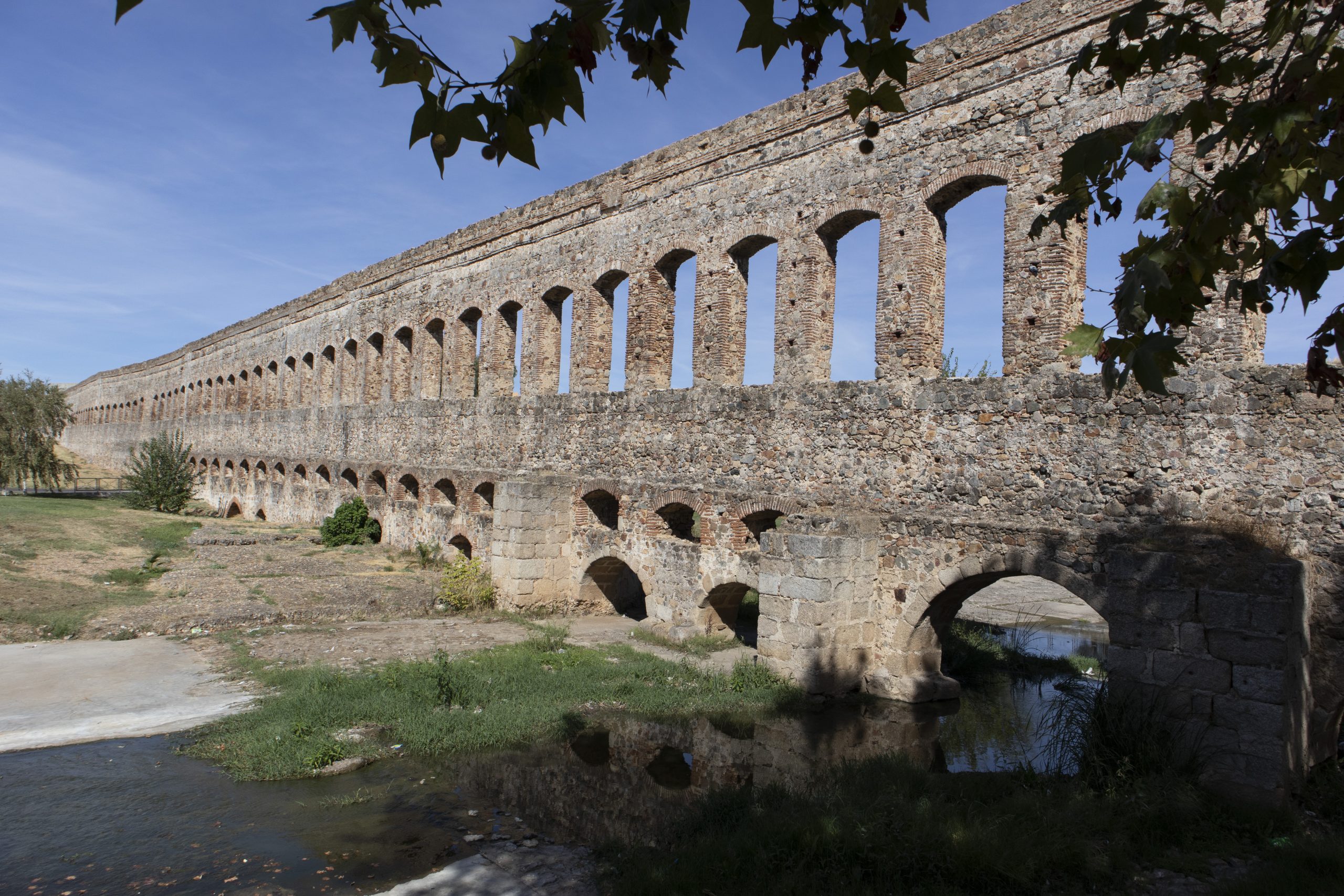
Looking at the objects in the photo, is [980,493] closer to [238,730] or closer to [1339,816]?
[1339,816]

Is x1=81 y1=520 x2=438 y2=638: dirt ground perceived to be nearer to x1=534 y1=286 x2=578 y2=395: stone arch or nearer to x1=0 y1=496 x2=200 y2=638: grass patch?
x1=0 y1=496 x2=200 y2=638: grass patch

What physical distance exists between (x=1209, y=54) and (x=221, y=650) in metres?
12.1

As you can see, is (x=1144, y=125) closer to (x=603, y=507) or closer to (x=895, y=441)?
(x=895, y=441)

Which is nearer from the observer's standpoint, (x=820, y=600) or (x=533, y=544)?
Answer: (x=820, y=600)

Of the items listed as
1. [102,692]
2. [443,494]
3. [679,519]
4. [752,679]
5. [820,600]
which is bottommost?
[102,692]

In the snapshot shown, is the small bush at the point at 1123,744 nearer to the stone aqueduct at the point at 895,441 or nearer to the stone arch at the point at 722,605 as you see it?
the stone aqueduct at the point at 895,441

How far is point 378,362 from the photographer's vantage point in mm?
23328

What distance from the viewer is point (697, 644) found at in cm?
1227

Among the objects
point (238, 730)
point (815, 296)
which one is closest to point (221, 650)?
point (238, 730)

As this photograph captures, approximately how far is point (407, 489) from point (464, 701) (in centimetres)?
1246

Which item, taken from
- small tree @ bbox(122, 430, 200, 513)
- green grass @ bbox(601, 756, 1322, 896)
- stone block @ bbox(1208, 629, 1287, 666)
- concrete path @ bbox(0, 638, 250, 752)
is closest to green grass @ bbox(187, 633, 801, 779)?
concrete path @ bbox(0, 638, 250, 752)

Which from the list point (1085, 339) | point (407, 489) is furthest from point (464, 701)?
point (407, 489)

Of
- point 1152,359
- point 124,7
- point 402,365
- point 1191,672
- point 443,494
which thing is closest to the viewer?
point 124,7

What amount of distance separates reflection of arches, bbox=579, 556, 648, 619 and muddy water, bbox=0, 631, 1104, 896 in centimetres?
598
